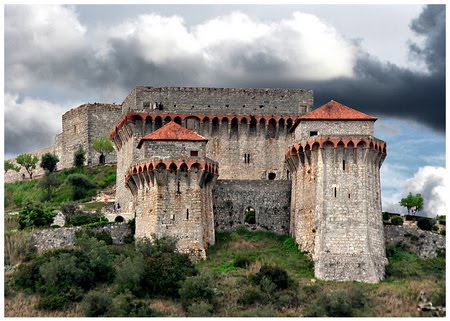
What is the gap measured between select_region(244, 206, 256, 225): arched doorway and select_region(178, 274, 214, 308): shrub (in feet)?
40.9

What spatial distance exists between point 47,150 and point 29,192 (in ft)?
42.9

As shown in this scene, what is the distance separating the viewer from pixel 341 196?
61.5 metres

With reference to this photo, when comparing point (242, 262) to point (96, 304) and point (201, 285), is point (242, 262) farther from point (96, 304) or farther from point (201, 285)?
point (96, 304)

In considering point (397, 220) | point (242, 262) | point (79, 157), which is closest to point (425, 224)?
point (397, 220)

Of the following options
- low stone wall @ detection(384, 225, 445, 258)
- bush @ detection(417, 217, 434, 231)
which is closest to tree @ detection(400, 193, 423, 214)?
bush @ detection(417, 217, 434, 231)

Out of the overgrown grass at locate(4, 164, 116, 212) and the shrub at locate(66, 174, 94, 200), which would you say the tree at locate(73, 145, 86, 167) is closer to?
the overgrown grass at locate(4, 164, 116, 212)

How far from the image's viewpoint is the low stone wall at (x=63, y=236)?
2549 inches

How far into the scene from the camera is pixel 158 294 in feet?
187

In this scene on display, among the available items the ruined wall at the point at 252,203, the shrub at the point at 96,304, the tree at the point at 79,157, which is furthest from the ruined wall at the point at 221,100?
the shrub at the point at 96,304

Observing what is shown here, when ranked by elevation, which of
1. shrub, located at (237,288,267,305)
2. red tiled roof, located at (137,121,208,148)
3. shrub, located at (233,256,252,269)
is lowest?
shrub, located at (237,288,267,305)

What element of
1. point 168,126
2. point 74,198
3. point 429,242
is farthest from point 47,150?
point 429,242

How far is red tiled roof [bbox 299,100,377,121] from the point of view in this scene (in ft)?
210

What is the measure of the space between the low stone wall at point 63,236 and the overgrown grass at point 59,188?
1746cm

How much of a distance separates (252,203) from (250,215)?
175 centimetres
